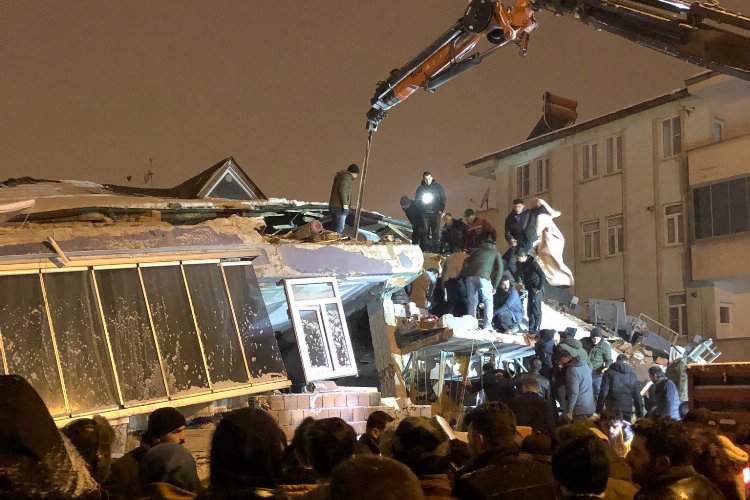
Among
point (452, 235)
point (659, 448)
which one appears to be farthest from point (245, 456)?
point (452, 235)

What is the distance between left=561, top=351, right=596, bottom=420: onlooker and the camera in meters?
10.4

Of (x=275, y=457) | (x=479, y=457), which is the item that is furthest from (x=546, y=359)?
(x=275, y=457)

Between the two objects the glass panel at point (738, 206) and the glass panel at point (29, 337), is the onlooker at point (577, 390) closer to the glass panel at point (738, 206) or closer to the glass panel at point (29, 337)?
the glass panel at point (29, 337)

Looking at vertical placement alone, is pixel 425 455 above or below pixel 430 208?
below

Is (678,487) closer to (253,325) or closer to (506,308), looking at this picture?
(253,325)

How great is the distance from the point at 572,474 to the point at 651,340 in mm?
22303

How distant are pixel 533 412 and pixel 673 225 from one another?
74.9ft

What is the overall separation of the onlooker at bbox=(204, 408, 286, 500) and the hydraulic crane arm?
230 inches

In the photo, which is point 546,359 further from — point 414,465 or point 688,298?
point 688,298

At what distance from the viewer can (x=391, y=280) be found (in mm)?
11250

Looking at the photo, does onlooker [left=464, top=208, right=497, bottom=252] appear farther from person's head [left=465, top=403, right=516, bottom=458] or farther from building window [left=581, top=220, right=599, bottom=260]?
building window [left=581, top=220, right=599, bottom=260]

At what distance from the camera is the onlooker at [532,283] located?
13188 millimetres

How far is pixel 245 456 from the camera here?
2.52m

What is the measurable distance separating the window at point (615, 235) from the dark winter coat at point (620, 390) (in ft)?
65.7
